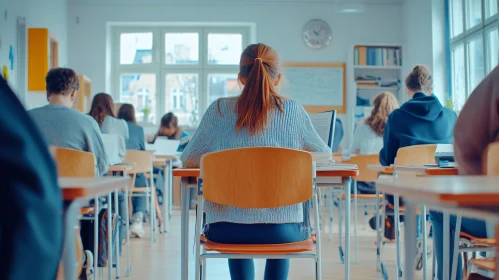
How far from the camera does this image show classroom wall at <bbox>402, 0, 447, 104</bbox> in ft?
23.0

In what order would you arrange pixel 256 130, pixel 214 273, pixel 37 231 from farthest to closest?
pixel 214 273 → pixel 256 130 → pixel 37 231

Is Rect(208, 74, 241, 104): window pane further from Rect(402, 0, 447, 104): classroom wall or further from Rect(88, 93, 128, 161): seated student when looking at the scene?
Rect(88, 93, 128, 161): seated student

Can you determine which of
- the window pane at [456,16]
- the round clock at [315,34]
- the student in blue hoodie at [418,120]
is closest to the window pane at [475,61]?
the window pane at [456,16]

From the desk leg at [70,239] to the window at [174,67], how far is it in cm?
751

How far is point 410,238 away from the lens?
3.81ft

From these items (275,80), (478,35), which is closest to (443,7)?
(478,35)

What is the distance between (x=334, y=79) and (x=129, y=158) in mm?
4586

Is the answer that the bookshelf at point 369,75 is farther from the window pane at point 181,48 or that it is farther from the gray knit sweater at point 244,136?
the gray knit sweater at point 244,136

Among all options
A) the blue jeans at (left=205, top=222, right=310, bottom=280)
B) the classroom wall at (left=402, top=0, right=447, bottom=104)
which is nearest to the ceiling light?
the classroom wall at (left=402, top=0, right=447, bottom=104)

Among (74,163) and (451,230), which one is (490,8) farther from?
(74,163)

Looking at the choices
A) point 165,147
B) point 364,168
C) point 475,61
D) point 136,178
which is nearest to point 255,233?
point 364,168

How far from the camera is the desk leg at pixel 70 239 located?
952 millimetres

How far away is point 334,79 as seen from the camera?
8281mm

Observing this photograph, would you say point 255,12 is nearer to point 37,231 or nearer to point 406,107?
point 406,107
